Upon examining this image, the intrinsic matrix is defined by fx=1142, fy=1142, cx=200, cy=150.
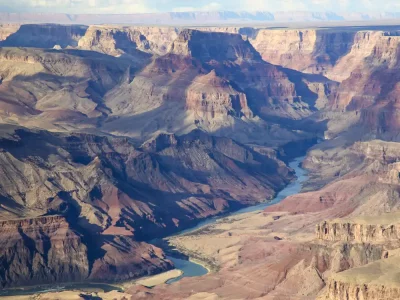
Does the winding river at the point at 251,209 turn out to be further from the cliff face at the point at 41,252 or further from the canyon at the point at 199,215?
the cliff face at the point at 41,252

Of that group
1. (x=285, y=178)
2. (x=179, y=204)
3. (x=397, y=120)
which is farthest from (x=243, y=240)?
(x=397, y=120)

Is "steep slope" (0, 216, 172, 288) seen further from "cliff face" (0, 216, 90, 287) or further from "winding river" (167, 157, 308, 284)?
"winding river" (167, 157, 308, 284)

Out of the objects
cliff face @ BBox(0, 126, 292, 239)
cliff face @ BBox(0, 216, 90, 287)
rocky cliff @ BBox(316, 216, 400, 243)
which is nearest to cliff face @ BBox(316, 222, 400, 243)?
rocky cliff @ BBox(316, 216, 400, 243)

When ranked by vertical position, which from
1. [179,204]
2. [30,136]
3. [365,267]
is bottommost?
[365,267]

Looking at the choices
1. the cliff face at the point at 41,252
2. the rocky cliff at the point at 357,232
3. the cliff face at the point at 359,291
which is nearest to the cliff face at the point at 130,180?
the cliff face at the point at 41,252

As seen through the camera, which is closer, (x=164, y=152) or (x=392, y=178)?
(x=392, y=178)

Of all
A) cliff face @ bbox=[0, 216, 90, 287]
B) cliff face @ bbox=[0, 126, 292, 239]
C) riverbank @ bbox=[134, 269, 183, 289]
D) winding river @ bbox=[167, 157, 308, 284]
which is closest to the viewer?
riverbank @ bbox=[134, 269, 183, 289]

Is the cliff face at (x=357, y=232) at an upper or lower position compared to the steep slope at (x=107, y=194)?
lower

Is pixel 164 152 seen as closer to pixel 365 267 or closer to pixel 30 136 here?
pixel 30 136

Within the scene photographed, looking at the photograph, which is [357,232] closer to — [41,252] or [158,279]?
[158,279]

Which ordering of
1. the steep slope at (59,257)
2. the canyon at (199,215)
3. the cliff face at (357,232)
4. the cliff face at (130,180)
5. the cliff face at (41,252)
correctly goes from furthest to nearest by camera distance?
1. the cliff face at (130,180)
2. the steep slope at (59,257)
3. the cliff face at (41,252)
4. the canyon at (199,215)
5. the cliff face at (357,232)

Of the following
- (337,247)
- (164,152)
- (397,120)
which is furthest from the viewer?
(397,120)
